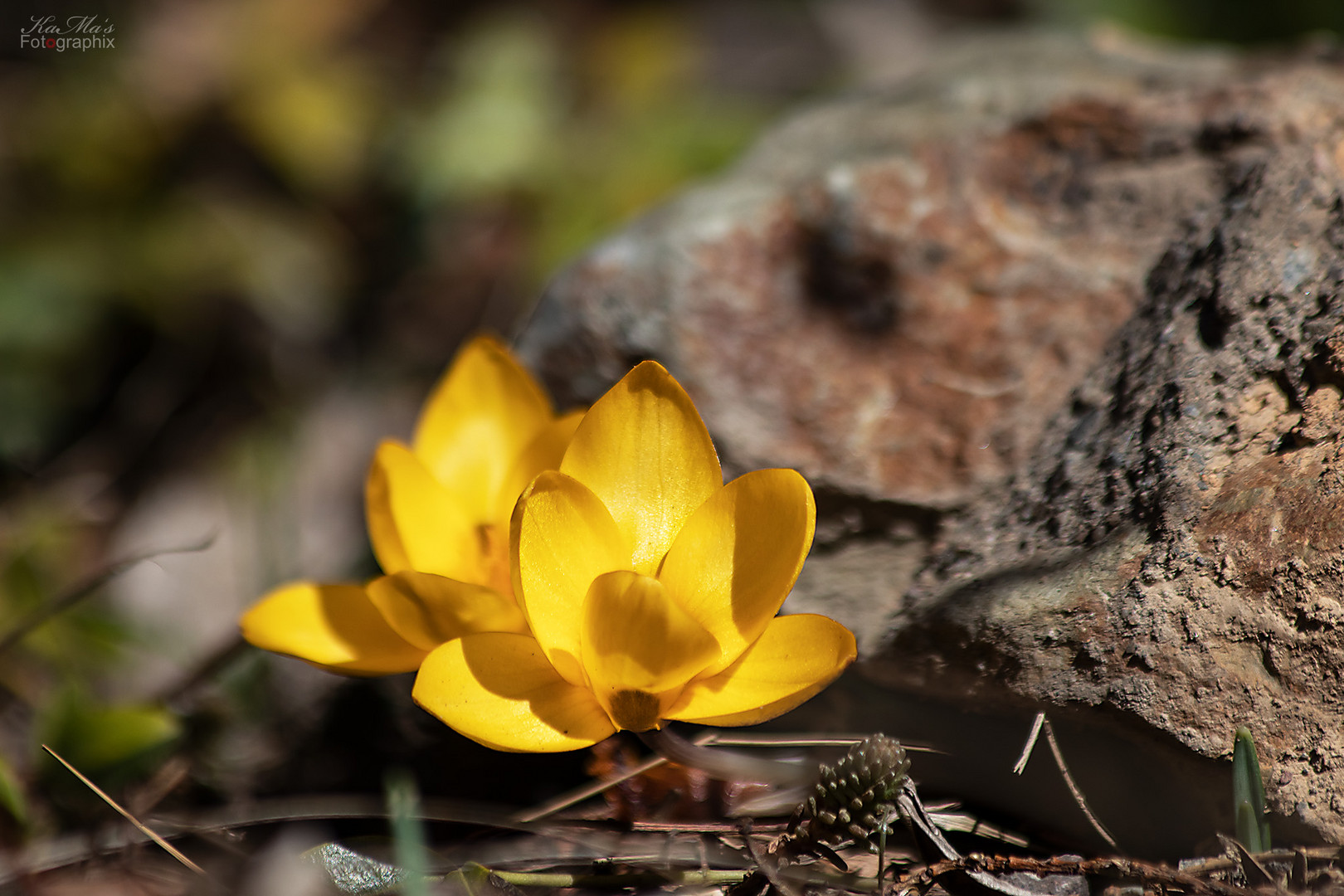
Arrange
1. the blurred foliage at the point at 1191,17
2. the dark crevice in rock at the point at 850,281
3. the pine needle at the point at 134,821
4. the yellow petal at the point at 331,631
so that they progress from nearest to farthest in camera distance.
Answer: the yellow petal at the point at 331,631 < the pine needle at the point at 134,821 < the dark crevice in rock at the point at 850,281 < the blurred foliage at the point at 1191,17

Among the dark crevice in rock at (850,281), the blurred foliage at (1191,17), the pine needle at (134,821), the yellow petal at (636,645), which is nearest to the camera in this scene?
the yellow petal at (636,645)

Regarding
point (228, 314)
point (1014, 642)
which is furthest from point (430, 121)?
point (1014, 642)

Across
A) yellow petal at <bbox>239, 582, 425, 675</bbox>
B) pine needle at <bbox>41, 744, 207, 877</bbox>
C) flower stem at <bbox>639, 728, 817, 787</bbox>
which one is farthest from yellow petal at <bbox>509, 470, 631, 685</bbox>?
pine needle at <bbox>41, 744, 207, 877</bbox>

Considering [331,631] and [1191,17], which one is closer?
[331,631]

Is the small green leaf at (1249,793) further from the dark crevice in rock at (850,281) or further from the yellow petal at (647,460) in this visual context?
the dark crevice in rock at (850,281)

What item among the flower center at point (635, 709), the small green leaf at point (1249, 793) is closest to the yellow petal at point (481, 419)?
the flower center at point (635, 709)

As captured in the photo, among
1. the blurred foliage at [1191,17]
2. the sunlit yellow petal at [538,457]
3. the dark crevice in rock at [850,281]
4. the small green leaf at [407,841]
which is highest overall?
the blurred foliage at [1191,17]

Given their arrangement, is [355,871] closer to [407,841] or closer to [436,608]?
[407,841]

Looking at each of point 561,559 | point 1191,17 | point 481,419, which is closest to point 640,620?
point 561,559

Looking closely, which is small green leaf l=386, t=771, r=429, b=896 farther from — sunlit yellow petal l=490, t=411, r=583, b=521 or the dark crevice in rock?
the dark crevice in rock
